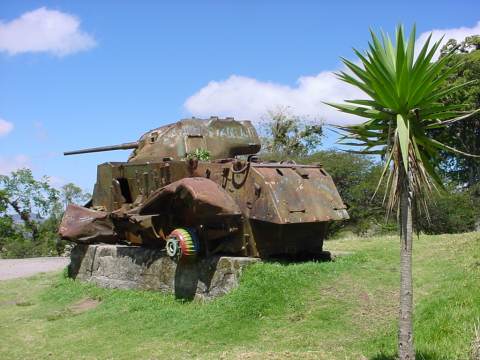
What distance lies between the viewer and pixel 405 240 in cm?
501

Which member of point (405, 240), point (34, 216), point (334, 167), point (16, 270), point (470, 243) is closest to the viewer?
point (405, 240)

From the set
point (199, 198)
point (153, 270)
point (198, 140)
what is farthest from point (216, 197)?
point (198, 140)

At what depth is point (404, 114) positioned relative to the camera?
5062mm

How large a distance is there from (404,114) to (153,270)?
268 inches

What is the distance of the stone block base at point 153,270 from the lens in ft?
30.9

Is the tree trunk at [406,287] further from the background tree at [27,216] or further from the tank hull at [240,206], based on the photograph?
the background tree at [27,216]

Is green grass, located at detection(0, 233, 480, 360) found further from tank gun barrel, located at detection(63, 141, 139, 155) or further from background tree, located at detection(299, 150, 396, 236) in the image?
background tree, located at detection(299, 150, 396, 236)

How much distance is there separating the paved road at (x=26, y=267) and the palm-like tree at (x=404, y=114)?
43.0 feet

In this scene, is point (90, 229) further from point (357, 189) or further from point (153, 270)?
point (357, 189)

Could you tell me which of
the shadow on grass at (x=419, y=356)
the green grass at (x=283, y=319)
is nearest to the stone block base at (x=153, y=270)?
the green grass at (x=283, y=319)

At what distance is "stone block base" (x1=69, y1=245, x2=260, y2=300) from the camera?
30.9 feet

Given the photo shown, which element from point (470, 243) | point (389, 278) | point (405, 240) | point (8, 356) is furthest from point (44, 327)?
point (470, 243)

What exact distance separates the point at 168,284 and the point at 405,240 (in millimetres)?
6139

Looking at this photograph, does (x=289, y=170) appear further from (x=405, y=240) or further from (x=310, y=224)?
(x=405, y=240)
